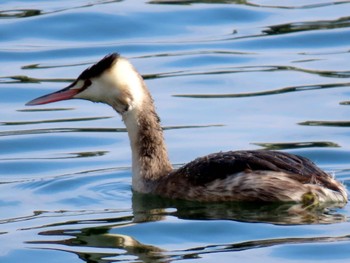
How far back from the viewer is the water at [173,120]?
10.5 m

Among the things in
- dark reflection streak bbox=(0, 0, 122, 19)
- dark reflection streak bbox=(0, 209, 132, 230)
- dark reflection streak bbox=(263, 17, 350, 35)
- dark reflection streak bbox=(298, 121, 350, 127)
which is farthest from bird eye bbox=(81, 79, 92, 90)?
dark reflection streak bbox=(0, 0, 122, 19)

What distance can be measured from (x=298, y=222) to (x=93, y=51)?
7087mm

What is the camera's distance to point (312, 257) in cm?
999

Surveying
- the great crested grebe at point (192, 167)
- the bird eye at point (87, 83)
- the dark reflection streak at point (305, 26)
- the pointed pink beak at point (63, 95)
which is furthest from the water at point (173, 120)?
the bird eye at point (87, 83)

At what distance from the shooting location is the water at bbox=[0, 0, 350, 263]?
1054 cm

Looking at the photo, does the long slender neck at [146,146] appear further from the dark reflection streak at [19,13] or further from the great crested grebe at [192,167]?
the dark reflection streak at [19,13]

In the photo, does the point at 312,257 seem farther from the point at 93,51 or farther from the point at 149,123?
the point at 93,51

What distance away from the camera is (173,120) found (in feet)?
47.4

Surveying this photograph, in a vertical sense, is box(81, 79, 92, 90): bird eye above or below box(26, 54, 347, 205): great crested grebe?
above

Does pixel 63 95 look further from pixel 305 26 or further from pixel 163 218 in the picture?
pixel 305 26

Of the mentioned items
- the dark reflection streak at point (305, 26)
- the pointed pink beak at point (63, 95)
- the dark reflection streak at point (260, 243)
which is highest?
the dark reflection streak at point (305, 26)

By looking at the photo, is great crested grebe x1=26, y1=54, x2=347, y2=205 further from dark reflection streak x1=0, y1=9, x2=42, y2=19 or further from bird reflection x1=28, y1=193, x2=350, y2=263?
dark reflection streak x1=0, y1=9, x2=42, y2=19

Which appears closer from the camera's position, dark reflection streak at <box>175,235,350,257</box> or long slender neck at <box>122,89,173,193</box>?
dark reflection streak at <box>175,235,350,257</box>

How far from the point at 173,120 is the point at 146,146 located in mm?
2256
